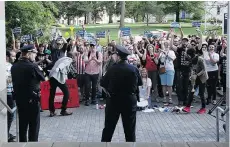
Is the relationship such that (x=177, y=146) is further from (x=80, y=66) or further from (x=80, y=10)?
(x=80, y=10)

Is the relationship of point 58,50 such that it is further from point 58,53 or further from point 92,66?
point 92,66

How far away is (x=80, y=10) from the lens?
24.2 m

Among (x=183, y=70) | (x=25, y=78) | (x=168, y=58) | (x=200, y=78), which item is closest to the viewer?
(x=25, y=78)

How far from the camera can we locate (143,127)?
9805 mm

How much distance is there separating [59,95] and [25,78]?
5011mm

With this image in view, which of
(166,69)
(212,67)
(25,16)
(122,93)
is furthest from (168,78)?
(25,16)

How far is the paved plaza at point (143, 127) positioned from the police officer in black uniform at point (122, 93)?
1.57 metres

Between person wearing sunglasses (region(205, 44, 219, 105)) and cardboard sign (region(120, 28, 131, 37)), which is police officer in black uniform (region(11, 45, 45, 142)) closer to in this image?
person wearing sunglasses (region(205, 44, 219, 105))

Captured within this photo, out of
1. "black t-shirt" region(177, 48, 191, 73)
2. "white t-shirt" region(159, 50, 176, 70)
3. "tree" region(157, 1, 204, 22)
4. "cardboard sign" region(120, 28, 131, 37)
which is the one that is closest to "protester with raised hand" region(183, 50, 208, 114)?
"black t-shirt" region(177, 48, 191, 73)

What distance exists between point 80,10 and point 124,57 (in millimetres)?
17536

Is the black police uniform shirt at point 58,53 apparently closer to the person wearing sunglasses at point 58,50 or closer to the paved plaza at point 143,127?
the person wearing sunglasses at point 58,50

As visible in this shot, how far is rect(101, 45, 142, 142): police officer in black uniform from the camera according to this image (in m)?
6.94

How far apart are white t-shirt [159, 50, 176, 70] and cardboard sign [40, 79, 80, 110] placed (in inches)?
101

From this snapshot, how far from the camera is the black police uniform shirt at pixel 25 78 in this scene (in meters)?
7.08
